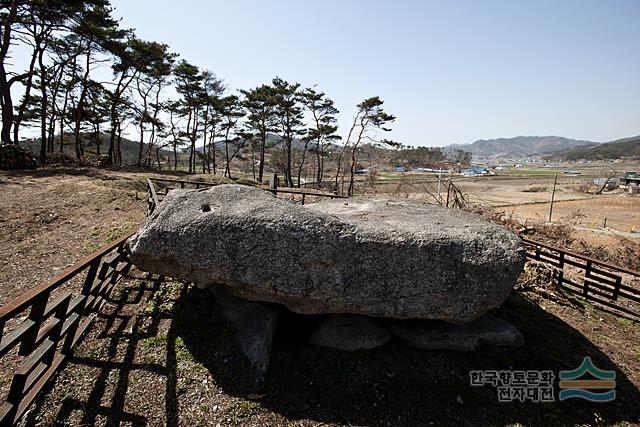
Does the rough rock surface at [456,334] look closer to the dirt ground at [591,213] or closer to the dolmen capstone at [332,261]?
the dolmen capstone at [332,261]

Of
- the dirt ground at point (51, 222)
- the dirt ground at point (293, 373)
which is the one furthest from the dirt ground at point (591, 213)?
the dirt ground at point (51, 222)

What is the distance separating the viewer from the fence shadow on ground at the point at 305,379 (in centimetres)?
323

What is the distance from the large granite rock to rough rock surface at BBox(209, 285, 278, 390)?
0.48 meters

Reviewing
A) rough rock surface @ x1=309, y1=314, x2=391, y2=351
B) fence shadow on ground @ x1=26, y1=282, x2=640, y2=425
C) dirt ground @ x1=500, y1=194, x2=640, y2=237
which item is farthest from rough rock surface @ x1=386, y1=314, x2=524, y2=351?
dirt ground @ x1=500, y1=194, x2=640, y2=237

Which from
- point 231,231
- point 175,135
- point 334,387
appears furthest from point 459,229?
point 175,135

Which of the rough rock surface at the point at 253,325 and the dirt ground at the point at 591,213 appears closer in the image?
the rough rock surface at the point at 253,325

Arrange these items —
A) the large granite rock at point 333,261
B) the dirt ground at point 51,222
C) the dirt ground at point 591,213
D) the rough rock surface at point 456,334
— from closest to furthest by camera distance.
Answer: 1. the large granite rock at point 333,261
2. the rough rock surface at point 456,334
3. the dirt ground at point 51,222
4. the dirt ground at point 591,213

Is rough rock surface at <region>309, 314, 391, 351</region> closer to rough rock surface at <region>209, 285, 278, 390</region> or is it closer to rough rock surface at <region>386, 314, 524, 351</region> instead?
rough rock surface at <region>386, 314, 524, 351</region>

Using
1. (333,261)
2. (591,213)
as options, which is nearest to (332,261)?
(333,261)

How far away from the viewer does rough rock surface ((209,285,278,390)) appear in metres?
3.79

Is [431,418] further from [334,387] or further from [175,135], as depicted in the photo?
[175,135]

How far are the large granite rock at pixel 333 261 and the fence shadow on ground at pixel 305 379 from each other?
2.37 ft

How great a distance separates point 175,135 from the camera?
107 ft

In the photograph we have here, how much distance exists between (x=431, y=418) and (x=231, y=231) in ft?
10.0
